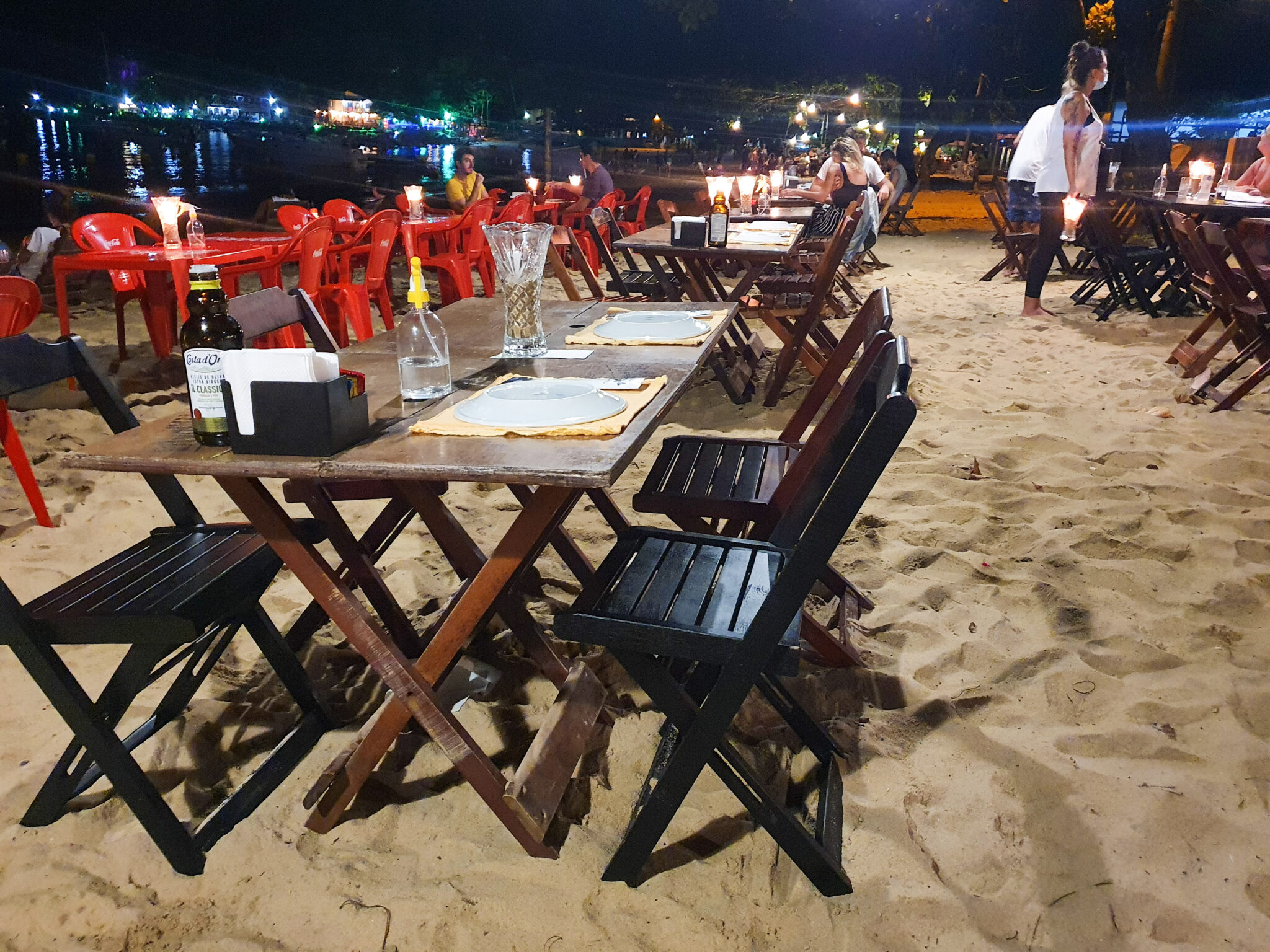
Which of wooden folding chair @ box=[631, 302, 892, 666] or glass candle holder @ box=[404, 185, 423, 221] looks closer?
wooden folding chair @ box=[631, 302, 892, 666]

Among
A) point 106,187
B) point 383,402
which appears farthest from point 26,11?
point 383,402

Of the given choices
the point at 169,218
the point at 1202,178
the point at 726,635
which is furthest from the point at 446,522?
the point at 1202,178

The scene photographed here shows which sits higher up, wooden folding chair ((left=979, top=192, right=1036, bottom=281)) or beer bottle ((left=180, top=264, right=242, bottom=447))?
beer bottle ((left=180, top=264, right=242, bottom=447))

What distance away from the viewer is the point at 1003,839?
5.85 ft

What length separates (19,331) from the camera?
11.4 feet

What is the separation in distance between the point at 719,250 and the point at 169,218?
3113 mm

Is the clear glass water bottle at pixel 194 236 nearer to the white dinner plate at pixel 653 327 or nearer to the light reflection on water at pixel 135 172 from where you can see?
the white dinner plate at pixel 653 327

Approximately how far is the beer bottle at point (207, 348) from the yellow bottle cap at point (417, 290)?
0.35 metres

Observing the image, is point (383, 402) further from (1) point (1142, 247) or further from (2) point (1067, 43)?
(2) point (1067, 43)

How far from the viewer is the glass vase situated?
213cm

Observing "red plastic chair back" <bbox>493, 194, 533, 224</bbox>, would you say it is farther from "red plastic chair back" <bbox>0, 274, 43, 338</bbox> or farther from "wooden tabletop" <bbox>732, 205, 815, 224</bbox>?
"red plastic chair back" <bbox>0, 274, 43, 338</bbox>

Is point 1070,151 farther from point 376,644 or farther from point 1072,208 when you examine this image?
point 376,644

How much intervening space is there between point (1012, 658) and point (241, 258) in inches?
187

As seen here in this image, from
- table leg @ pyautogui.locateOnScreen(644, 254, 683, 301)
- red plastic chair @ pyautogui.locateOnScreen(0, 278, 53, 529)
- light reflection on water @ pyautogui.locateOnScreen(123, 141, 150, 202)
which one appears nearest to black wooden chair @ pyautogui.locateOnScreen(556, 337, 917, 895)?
red plastic chair @ pyautogui.locateOnScreen(0, 278, 53, 529)
